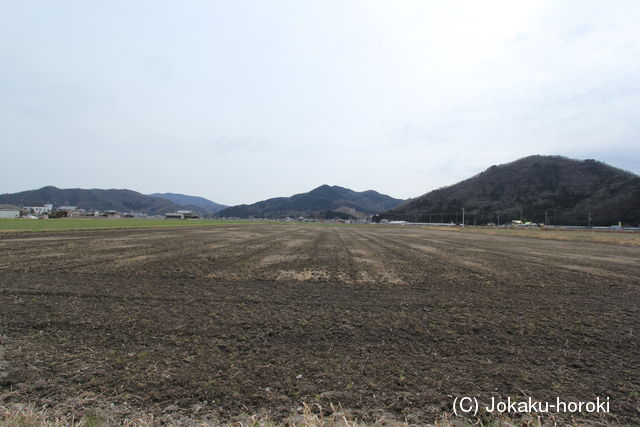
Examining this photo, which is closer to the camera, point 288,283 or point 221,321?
point 221,321

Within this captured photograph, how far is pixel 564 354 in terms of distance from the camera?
5.12 meters

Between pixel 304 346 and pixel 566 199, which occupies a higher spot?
pixel 566 199

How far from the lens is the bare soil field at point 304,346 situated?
12.3 ft

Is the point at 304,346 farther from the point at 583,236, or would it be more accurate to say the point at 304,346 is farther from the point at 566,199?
the point at 566,199

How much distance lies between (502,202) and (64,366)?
8526 inches

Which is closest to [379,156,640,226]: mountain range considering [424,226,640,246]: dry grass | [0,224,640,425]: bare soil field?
[424,226,640,246]: dry grass

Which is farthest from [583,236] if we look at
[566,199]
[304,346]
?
[566,199]

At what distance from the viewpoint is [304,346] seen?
5289 millimetres

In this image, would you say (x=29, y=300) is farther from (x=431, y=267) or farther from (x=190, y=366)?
(x=431, y=267)

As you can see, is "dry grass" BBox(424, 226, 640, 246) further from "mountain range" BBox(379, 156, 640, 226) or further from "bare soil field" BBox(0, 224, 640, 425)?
"mountain range" BBox(379, 156, 640, 226)

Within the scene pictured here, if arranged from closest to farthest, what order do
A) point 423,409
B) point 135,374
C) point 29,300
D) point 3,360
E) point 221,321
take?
point 423,409 → point 135,374 → point 3,360 → point 221,321 → point 29,300

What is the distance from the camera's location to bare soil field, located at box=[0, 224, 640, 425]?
147 inches

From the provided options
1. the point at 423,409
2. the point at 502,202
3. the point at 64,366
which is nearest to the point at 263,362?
the point at 423,409

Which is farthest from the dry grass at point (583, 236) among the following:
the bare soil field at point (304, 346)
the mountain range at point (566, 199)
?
the mountain range at point (566, 199)
